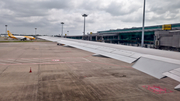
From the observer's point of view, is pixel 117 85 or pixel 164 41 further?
pixel 164 41

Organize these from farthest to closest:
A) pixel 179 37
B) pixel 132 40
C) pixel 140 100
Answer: pixel 132 40 → pixel 179 37 → pixel 140 100

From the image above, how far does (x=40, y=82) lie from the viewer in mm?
10781

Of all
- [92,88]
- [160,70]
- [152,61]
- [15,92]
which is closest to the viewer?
[160,70]

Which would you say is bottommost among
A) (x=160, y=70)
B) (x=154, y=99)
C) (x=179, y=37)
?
(x=154, y=99)

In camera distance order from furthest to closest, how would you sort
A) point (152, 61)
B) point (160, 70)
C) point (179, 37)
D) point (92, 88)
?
point (179, 37)
point (92, 88)
point (152, 61)
point (160, 70)

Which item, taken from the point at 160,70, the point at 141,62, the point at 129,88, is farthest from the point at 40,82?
the point at 160,70

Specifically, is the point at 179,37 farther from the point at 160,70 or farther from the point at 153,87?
the point at 160,70

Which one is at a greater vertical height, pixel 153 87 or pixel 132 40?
pixel 132 40

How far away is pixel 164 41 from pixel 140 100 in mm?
22322

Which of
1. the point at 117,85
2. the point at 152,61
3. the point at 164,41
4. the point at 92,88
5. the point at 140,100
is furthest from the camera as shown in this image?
the point at 164,41

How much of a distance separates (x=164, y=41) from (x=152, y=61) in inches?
950

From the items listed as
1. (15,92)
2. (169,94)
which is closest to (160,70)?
(169,94)

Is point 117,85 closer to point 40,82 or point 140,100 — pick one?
point 140,100

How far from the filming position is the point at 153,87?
399 inches
